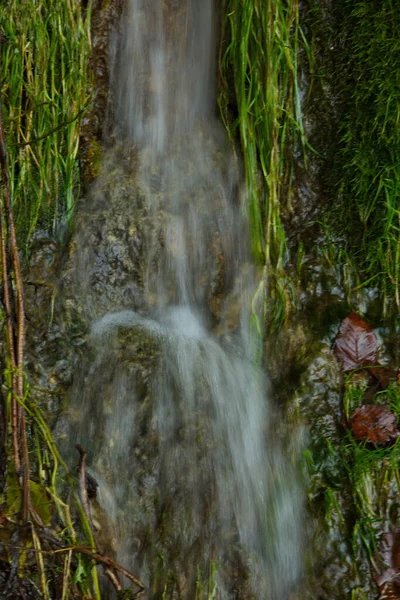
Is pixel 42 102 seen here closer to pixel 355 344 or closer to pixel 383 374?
pixel 355 344

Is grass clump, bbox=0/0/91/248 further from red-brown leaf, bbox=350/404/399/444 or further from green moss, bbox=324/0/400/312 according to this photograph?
red-brown leaf, bbox=350/404/399/444

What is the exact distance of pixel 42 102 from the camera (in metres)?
2.72

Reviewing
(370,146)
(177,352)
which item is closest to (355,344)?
(177,352)

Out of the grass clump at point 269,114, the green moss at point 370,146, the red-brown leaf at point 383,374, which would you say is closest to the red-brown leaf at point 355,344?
the red-brown leaf at point 383,374

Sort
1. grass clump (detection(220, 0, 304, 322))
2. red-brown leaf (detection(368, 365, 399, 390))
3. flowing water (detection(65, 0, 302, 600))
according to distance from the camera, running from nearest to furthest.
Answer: flowing water (detection(65, 0, 302, 600)) < red-brown leaf (detection(368, 365, 399, 390)) < grass clump (detection(220, 0, 304, 322))

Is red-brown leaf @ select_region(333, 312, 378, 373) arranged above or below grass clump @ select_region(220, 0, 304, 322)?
below

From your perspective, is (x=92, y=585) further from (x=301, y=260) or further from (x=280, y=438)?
Answer: (x=301, y=260)

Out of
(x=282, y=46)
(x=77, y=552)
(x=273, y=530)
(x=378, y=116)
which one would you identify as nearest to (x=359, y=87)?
(x=378, y=116)

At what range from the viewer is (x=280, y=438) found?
246cm

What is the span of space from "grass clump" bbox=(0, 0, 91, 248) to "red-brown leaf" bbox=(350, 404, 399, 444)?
1406mm

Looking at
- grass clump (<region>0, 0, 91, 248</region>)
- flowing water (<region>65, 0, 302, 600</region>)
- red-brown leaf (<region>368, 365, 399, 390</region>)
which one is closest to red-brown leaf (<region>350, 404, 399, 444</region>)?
red-brown leaf (<region>368, 365, 399, 390</region>)

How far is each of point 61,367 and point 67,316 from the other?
0.68 feet

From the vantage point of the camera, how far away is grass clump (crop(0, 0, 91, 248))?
8.96 feet

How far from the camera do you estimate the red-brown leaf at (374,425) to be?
7.79ft
